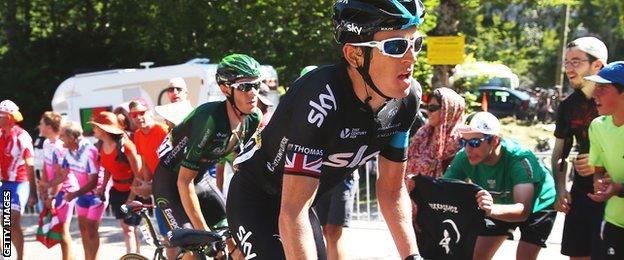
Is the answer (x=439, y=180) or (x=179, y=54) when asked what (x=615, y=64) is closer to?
(x=439, y=180)

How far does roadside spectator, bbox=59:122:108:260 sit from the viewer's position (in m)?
8.32

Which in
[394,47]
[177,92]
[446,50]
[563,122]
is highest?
[394,47]

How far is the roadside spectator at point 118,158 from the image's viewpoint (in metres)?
8.30

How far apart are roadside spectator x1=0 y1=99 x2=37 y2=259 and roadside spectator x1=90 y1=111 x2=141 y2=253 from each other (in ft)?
3.15

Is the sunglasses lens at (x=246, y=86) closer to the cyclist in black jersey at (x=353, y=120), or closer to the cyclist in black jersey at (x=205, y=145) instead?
the cyclist in black jersey at (x=205, y=145)

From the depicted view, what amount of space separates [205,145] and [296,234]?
2.14 m

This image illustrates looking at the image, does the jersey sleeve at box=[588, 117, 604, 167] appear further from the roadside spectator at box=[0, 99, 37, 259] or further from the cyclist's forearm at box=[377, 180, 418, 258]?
the roadside spectator at box=[0, 99, 37, 259]

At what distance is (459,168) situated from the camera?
6.03 metres

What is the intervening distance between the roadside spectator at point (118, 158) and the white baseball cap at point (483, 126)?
11.9 feet

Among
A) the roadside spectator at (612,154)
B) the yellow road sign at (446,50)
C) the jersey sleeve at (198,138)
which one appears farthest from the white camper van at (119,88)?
the roadside spectator at (612,154)

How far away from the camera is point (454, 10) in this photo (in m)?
12.3

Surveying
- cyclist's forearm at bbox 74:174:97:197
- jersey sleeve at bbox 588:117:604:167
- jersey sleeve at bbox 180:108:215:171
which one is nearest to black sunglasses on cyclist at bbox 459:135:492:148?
jersey sleeve at bbox 588:117:604:167

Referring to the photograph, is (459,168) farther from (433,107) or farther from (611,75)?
(611,75)

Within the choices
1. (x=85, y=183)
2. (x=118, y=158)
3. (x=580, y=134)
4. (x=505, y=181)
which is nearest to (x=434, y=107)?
(x=505, y=181)
